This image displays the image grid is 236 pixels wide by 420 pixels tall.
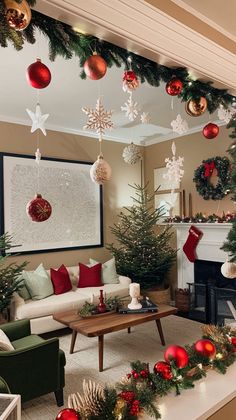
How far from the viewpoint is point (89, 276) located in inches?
183

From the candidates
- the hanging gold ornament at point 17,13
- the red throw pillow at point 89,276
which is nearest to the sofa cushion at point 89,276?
the red throw pillow at point 89,276

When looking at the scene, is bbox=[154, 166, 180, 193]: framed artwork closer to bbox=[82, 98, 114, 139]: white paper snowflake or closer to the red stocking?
the red stocking

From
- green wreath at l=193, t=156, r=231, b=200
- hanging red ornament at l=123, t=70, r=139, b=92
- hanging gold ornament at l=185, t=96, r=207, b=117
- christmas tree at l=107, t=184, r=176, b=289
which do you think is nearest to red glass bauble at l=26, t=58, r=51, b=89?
hanging red ornament at l=123, t=70, r=139, b=92

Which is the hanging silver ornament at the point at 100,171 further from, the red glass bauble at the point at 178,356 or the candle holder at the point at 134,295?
the candle holder at the point at 134,295

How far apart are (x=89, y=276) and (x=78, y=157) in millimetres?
1985

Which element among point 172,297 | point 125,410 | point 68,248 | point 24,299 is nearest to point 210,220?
point 172,297

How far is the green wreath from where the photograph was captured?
14.5ft

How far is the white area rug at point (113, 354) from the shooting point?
8.38 ft

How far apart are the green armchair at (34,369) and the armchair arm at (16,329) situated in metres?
0.60

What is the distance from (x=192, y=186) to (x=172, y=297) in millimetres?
1979

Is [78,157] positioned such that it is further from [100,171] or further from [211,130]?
[211,130]

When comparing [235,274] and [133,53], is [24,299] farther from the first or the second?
[133,53]

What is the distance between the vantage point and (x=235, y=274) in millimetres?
2084

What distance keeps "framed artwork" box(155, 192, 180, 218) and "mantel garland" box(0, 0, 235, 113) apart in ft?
11.0
